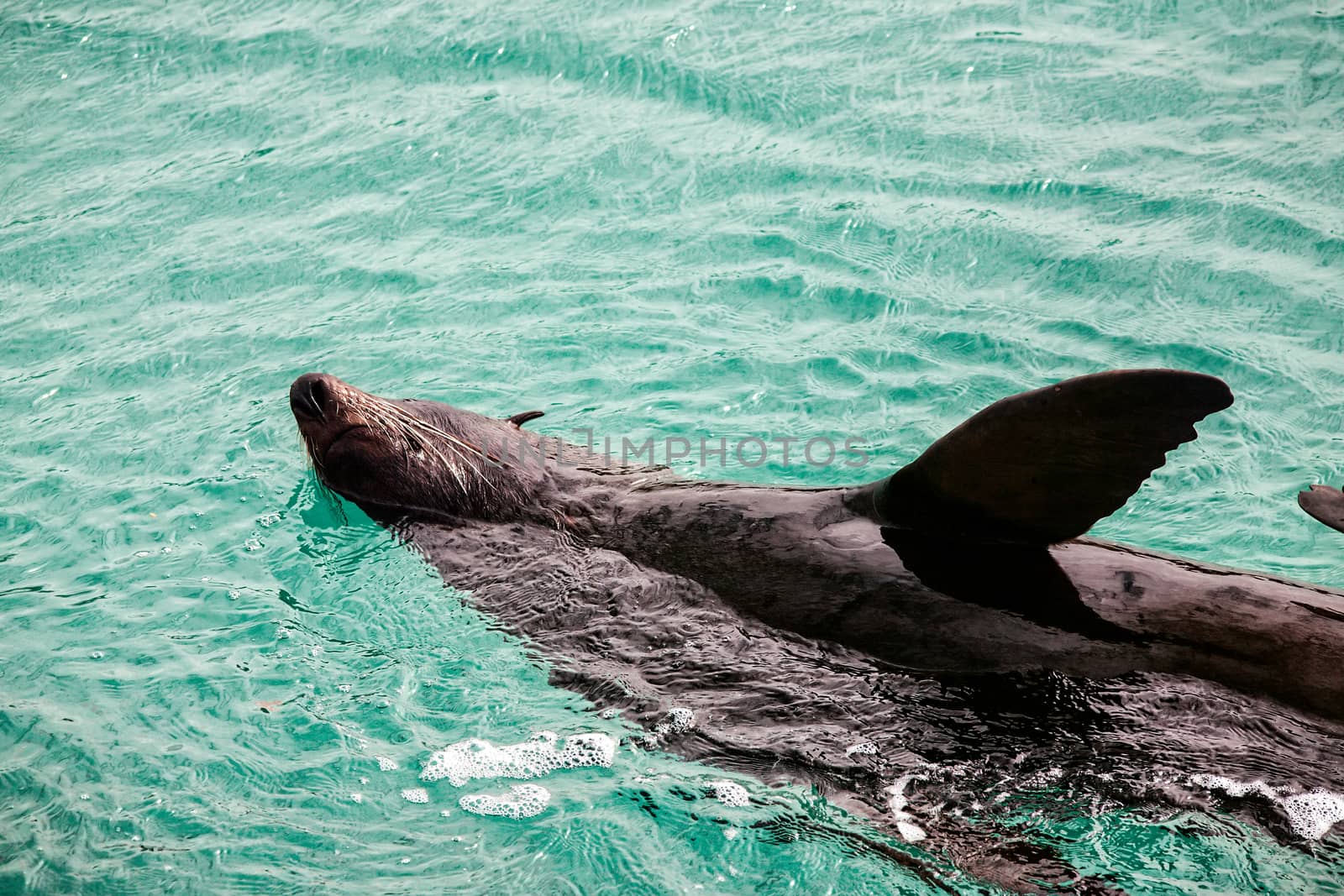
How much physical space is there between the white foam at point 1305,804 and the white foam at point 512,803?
7.07 feet

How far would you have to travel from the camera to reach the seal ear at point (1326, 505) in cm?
361

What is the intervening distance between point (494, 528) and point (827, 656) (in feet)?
5.25

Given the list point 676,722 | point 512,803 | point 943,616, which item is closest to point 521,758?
point 512,803

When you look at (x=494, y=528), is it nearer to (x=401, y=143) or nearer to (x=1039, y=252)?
(x=1039, y=252)

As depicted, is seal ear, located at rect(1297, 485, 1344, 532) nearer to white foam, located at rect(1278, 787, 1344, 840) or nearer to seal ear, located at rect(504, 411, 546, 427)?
white foam, located at rect(1278, 787, 1344, 840)

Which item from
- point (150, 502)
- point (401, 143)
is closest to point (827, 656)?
point (150, 502)

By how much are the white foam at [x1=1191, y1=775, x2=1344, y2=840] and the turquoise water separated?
0.07 m

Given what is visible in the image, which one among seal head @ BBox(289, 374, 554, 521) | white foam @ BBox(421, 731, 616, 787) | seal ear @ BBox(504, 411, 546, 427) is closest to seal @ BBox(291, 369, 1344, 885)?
white foam @ BBox(421, 731, 616, 787)

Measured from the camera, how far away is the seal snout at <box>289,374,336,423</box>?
15.8 ft

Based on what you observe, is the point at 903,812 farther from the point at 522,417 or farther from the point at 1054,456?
the point at 522,417

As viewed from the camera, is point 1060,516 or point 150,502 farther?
point 150,502

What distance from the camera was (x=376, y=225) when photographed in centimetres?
841

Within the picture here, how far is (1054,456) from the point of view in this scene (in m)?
3.57

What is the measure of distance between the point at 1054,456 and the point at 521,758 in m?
2.09
